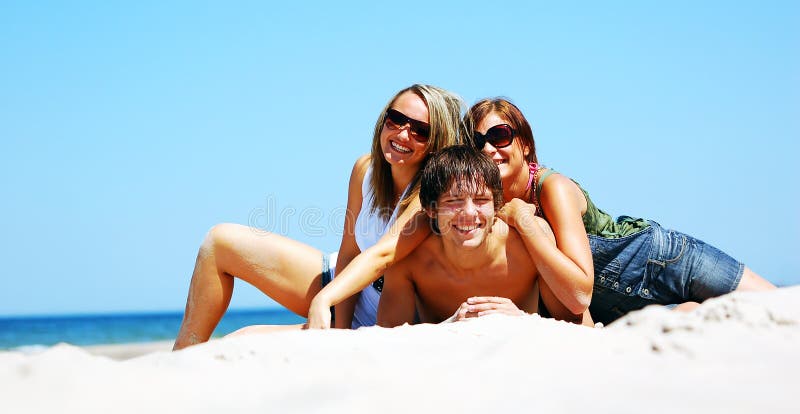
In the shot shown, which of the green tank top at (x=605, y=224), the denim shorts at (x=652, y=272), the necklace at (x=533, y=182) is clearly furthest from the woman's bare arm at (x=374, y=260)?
the denim shorts at (x=652, y=272)

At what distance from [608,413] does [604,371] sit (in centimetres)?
33

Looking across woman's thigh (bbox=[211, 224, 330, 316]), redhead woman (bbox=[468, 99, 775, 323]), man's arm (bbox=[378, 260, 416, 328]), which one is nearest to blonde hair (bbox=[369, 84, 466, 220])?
redhead woman (bbox=[468, 99, 775, 323])

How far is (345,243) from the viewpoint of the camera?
209 inches

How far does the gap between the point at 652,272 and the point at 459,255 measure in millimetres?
1458

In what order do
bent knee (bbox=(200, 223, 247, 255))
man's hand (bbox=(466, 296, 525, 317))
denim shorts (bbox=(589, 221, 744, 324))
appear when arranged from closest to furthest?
man's hand (bbox=(466, 296, 525, 317)), bent knee (bbox=(200, 223, 247, 255)), denim shorts (bbox=(589, 221, 744, 324))

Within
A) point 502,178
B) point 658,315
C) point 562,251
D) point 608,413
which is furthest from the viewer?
point 502,178

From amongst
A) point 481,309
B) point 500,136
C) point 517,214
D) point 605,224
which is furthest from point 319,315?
point 605,224

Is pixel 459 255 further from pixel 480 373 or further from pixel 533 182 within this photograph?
pixel 480 373

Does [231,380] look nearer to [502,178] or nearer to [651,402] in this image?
[651,402]

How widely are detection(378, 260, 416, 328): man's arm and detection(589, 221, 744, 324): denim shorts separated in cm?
131

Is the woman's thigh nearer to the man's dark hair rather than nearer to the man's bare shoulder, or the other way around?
the man's bare shoulder

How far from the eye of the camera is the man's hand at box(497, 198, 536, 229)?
15.1ft

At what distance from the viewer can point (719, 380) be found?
225 centimetres

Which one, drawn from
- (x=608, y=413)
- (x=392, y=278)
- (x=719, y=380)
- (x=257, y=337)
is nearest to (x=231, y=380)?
(x=257, y=337)
